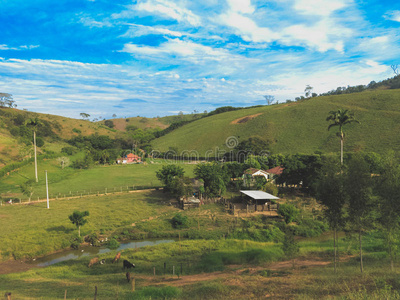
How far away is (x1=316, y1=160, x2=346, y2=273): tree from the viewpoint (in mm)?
15711

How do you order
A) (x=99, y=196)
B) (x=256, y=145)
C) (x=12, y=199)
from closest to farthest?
(x=12, y=199) < (x=99, y=196) < (x=256, y=145)

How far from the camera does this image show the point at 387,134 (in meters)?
79.1

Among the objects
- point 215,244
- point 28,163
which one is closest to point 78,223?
point 215,244

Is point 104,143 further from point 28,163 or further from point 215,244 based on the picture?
point 215,244

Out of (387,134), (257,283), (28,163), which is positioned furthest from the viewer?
(387,134)

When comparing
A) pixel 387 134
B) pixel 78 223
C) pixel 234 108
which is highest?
pixel 234 108

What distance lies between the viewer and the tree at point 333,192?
15711mm

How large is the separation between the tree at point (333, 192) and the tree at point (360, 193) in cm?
49

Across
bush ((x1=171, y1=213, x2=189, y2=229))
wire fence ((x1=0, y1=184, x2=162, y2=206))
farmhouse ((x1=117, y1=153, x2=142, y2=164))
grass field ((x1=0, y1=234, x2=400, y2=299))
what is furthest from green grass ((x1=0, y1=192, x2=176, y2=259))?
farmhouse ((x1=117, y1=153, x2=142, y2=164))

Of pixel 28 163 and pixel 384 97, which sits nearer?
pixel 28 163

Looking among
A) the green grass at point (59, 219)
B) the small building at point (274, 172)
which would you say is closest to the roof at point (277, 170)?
the small building at point (274, 172)

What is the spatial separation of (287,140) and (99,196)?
74.7 m

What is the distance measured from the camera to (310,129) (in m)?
98.0

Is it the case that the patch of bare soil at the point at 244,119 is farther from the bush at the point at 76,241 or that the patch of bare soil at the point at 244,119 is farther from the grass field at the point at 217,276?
the bush at the point at 76,241
